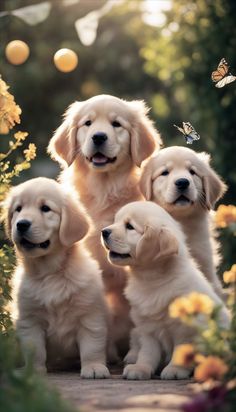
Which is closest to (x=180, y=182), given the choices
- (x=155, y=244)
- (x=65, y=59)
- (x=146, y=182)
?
(x=146, y=182)

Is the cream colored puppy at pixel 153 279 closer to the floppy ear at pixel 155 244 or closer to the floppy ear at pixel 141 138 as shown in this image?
the floppy ear at pixel 155 244

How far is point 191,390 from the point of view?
4703 millimetres

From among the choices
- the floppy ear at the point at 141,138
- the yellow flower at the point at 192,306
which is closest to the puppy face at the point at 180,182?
the floppy ear at the point at 141,138

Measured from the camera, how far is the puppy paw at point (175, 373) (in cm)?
531

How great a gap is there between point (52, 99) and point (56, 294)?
1930cm

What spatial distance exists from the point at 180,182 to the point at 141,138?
64 centimetres

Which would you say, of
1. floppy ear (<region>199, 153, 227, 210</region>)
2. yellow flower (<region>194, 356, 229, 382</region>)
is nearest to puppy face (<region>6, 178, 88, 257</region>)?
floppy ear (<region>199, 153, 227, 210</region>)

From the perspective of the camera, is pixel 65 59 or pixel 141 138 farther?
pixel 65 59

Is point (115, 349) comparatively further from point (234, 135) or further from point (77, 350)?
point (234, 135)

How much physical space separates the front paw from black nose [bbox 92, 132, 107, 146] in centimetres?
183

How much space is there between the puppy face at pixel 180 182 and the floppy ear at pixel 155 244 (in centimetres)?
85

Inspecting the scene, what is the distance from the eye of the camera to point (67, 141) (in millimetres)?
6969

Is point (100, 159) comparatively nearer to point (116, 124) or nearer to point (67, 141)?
point (116, 124)

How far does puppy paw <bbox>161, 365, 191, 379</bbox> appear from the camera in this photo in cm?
531
